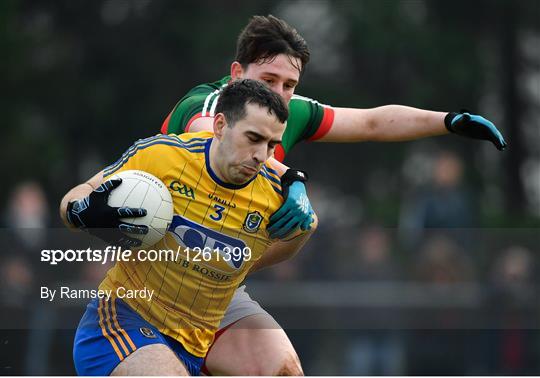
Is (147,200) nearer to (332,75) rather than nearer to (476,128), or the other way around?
(476,128)

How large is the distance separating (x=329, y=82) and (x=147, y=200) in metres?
12.5

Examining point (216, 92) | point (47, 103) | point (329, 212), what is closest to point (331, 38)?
point (329, 212)

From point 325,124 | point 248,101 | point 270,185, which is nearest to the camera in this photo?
point 248,101

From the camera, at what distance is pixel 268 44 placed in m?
6.39

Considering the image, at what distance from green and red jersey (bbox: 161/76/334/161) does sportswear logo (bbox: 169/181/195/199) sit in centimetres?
67

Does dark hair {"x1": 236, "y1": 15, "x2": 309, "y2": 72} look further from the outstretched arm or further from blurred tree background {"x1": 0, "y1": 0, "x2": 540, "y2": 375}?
blurred tree background {"x1": 0, "y1": 0, "x2": 540, "y2": 375}

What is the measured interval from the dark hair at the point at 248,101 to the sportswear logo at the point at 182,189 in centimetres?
38

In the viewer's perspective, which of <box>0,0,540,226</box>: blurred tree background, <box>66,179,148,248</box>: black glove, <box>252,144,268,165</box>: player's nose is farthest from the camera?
<box>0,0,540,226</box>: blurred tree background

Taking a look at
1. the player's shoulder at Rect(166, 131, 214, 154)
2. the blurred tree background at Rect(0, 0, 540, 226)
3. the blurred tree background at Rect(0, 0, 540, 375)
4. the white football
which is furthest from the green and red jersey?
the blurred tree background at Rect(0, 0, 540, 226)

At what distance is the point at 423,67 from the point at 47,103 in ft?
18.9

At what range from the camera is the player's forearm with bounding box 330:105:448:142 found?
21.7ft

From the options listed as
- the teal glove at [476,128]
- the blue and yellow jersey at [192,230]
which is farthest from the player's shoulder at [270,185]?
the teal glove at [476,128]

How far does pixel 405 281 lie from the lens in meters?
11.6

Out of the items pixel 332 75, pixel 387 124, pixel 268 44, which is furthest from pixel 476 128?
pixel 332 75
